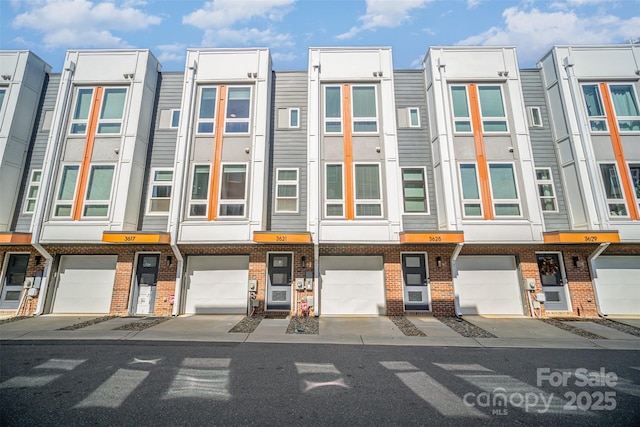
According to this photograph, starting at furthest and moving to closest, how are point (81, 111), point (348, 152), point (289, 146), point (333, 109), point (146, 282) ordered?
point (289, 146)
point (333, 109)
point (81, 111)
point (348, 152)
point (146, 282)

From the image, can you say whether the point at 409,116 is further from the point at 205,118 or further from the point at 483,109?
the point at 205,118

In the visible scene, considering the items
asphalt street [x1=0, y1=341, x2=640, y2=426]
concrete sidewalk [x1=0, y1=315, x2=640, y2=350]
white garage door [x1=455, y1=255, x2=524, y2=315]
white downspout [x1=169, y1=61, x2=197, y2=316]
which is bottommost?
asphalt street [x1=0, y1=341, x2=640, y2=426]

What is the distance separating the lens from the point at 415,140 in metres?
11.9

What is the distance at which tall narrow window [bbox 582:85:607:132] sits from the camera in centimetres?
1108

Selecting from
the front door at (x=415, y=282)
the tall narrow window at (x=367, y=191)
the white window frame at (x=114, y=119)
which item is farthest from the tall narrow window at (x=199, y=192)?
the front door at (x=415, y=282)

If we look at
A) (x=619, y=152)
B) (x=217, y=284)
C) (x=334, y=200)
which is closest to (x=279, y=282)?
(x=217, y=284)

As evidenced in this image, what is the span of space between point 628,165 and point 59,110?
859 inches

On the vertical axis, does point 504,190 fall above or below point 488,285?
above

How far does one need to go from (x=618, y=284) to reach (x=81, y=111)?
2173cm

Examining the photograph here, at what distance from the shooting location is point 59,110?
11141mm

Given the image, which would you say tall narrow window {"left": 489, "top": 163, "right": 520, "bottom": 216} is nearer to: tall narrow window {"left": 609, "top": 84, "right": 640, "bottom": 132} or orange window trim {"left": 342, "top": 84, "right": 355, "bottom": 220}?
tall narrow window {"left": 609, "top": 84, "right": 640, "bottom": 132}

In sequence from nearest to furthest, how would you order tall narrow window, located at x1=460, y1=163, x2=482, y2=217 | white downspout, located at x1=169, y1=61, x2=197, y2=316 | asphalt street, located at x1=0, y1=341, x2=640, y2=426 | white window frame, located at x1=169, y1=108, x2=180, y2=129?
asphalt street, located at x1=0, y1=341, x2=640, y2=426, white downspout, located at x1=169, y1=61, x2=197, y2=316, tall narrow window, located at x1=460, y1=163, x2=482, y2=217, white window frame, located at x1=169, y1=108, x2=180, y2=129

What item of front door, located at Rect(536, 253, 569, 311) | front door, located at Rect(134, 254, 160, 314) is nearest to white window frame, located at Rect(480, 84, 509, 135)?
front door, located at Rect(536, 253, 569, 311)

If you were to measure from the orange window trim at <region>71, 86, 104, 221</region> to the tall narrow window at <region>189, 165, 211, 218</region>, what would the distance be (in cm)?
405
